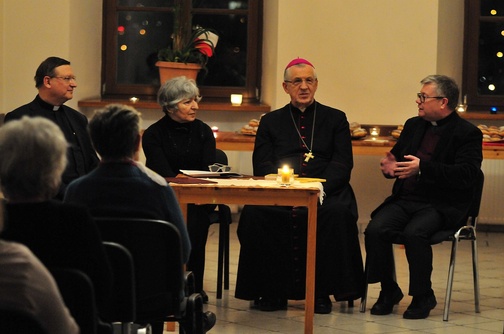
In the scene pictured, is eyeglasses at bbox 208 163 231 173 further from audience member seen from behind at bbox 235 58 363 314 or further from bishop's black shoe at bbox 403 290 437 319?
bishop's black shoe at bbox 403 290 437 319

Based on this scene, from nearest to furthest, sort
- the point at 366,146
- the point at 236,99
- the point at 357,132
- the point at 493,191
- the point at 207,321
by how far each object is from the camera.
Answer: the point at 207,321 < the point at 366,146 < the point at 357,132 < the point at 493,191 < the point at 236,99

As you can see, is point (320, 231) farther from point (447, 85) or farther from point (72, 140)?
point (72, 140)

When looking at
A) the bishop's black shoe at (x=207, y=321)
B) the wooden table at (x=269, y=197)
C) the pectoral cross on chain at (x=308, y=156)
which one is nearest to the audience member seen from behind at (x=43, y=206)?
the bishop's black shoe at (x=207, y=321)

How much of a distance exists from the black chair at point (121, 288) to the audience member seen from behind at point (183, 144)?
2.21 meters

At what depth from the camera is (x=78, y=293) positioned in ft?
9.55

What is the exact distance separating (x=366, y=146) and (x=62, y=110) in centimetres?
259

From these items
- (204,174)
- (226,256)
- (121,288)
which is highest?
(204,174)

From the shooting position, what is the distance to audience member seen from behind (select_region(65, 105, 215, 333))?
378 centimetres

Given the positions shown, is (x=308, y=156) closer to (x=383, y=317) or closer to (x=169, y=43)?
(x=383, y=317)

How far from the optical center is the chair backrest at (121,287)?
3451 millimetres

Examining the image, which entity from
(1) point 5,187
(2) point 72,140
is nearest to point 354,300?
(2) point 72,140

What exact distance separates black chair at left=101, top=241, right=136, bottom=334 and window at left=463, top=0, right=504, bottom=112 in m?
6.05

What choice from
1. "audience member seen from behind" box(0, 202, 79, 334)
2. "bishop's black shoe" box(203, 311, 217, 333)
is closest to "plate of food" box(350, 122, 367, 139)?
"bishop's black shoe" box(203, 311, 217, 333)

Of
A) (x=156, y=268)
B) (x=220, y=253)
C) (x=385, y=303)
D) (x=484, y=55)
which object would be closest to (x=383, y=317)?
(x=385, y=303)
